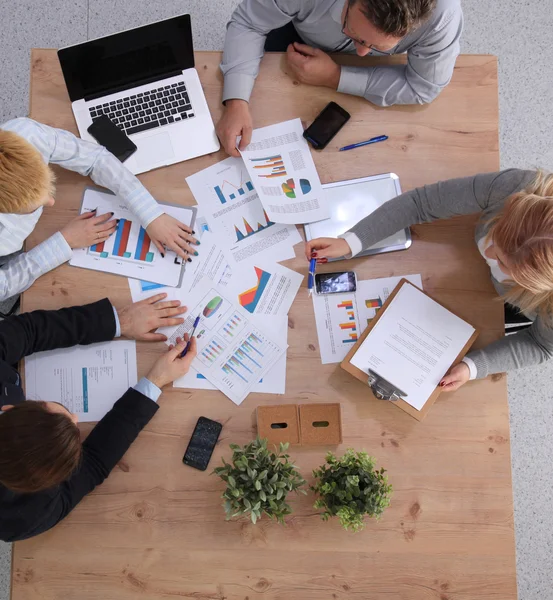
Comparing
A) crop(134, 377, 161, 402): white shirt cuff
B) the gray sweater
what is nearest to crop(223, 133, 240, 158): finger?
the gray sweater

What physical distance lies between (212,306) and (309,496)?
473 mm

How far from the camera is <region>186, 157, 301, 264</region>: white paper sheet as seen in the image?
1289 mm

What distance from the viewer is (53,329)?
118 cm

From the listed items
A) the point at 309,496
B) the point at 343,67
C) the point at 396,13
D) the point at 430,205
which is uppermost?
the point at 396,13

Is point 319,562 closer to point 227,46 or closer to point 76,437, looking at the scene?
point 76,437

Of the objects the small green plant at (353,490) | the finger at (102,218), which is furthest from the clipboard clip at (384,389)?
the finger at (102,218)

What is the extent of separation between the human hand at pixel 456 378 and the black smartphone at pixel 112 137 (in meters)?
0.90

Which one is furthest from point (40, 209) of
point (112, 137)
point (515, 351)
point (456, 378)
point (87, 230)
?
point (515, 351)

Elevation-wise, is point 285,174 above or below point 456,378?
above

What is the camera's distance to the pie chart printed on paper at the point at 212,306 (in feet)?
4.15

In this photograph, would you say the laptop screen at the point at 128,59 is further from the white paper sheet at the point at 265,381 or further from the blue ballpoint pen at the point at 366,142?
the white paper sheet at the point at 265,381

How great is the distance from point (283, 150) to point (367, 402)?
626 mm

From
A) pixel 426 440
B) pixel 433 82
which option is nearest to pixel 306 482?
pixel 426 440

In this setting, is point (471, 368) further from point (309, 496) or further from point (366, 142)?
point (366, 142)
